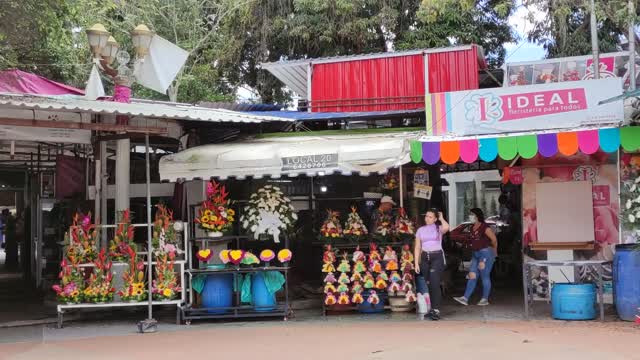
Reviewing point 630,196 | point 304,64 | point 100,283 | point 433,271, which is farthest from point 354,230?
point 304,64

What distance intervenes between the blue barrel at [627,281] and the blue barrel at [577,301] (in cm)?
32

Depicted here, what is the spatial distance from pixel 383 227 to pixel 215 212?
2500 mm

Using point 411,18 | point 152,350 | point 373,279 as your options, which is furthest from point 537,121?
point 411,18

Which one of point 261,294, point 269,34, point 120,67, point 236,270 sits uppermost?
point 269,34

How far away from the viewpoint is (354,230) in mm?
9414

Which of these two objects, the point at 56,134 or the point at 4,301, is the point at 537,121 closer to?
the point at 56,134

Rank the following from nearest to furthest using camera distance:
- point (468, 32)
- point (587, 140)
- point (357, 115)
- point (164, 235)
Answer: point (587, 140), point (164, 235), point (357, 115), point (468, 32)

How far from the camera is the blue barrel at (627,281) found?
8047 millimetres

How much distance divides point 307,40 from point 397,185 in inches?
346

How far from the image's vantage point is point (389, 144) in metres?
8.73

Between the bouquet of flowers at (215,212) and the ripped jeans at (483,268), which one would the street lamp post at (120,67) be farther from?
the ripped jeans at (483,268)

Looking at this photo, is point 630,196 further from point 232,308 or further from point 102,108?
point 102,108

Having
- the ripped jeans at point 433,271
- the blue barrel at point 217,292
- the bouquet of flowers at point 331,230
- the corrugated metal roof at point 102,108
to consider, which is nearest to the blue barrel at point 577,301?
the ripped jeans at point 433,271

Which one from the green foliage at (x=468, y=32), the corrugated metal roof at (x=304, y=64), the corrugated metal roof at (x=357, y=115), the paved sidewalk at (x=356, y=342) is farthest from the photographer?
the green foliage at (x=468, y=32)
